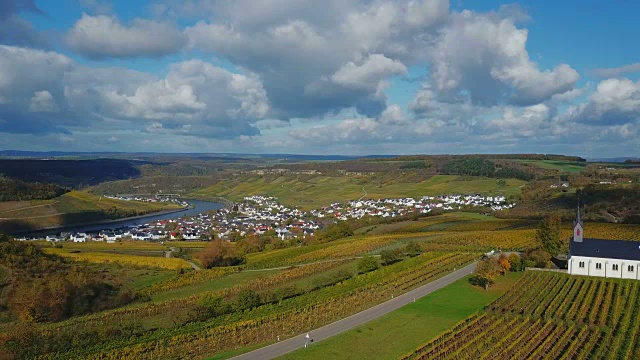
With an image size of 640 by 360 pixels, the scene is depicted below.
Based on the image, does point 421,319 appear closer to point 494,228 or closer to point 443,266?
point 443,266

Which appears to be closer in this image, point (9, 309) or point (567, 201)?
point (9, 309)

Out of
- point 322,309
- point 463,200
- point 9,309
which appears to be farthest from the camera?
point 463,200

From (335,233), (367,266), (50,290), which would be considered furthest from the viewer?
(335,233)

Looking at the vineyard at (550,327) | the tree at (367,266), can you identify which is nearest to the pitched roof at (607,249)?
the vineyard at (550,327)

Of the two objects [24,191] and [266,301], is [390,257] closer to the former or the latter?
[266,301]

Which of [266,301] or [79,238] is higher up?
[266,301]

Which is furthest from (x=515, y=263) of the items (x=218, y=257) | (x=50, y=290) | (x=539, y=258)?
(x=50, y=290)

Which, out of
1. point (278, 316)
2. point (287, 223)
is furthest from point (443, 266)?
point (287, 223)
